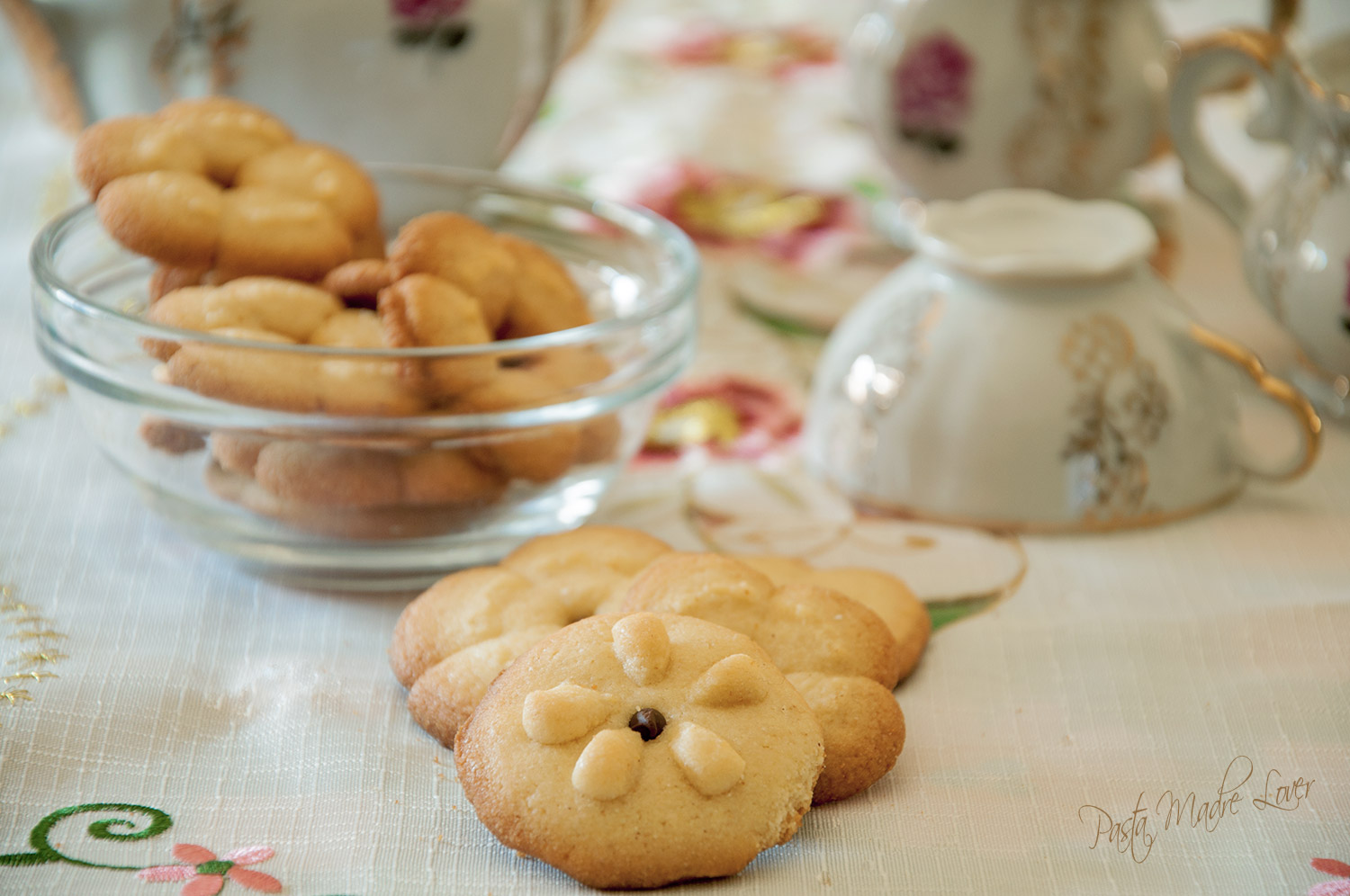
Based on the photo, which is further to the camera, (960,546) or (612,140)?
(612,140)

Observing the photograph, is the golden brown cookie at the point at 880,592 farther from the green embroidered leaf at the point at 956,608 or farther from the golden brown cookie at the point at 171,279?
the golden brown cookie at the point at 171,279

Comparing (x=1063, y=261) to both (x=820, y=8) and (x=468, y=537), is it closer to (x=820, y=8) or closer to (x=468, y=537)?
(x=468, y=537)

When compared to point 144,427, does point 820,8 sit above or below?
below

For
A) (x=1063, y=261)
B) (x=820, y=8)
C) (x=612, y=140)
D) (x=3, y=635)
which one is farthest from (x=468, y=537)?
(x=820, y=8)

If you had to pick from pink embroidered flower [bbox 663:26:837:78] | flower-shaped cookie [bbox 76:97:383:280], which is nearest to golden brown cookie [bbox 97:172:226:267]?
flower-shaped cookie [bbox 76:97:383:280]

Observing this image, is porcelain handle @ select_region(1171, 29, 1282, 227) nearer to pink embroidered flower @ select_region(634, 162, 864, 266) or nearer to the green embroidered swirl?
pink embroidered flower @ select_region(634, 162, 864, 266)

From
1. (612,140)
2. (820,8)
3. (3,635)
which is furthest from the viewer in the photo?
(820,8)

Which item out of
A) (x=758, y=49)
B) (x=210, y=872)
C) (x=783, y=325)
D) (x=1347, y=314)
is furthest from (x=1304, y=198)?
(x=758, y=49)
